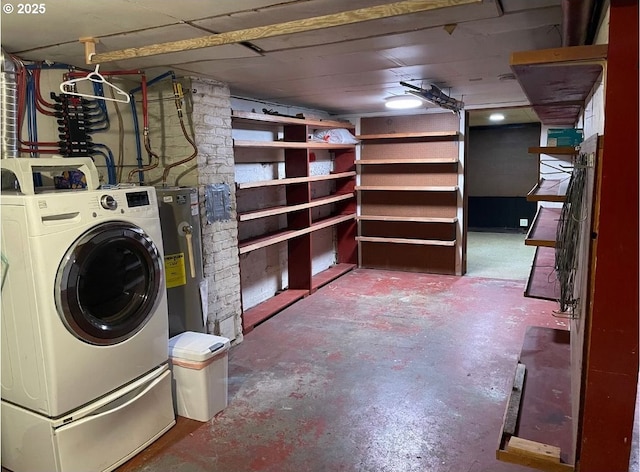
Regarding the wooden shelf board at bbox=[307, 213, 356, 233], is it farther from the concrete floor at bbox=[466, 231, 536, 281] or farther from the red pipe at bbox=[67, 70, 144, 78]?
the red pipe at bbox=[67, 70, 144, 78]

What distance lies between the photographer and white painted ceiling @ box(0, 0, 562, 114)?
1.92 m

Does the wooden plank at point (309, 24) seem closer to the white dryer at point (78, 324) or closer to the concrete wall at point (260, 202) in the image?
the white dryer at point (78, 324)

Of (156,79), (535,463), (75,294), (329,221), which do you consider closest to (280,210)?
(329,221)

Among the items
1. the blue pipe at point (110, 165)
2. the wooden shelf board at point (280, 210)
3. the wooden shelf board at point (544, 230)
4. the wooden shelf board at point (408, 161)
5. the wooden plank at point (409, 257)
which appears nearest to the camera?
the wooden shelf board at point (544, 230)

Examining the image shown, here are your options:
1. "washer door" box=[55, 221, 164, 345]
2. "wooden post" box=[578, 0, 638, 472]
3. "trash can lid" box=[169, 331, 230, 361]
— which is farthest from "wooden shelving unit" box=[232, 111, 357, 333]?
"wooden post" box=[578, 0, 638, 472]

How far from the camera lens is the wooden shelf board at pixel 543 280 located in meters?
2.66

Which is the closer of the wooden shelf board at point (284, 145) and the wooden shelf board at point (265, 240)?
the wooden shelf board at point (284, 145)

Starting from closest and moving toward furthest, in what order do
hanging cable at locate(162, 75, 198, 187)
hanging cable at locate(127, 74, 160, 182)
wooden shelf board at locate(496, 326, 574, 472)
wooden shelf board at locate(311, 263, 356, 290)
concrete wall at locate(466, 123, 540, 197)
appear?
wooden shelf board at locate(496, 326, 574, 472) < hanging cable at locate(127, 74, 160, 182) < hanging cable at locate(162, 75, 198, 187) < wooden shelf board at locate(311, 263, 356, 290) < concrete wall at locate(466, 123, 540, 197)

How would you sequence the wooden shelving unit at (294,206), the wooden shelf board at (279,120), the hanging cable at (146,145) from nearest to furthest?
the hanging cable at (146,145), the wooden shelf board at (279,120), the wooden shelving unit at (294,206)

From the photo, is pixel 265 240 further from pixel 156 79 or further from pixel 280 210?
pixel 156 79

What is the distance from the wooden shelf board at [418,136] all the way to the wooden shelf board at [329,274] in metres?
1.80

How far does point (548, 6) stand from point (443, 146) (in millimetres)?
3997

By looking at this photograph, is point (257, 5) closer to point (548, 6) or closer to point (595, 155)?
point (548, 6)

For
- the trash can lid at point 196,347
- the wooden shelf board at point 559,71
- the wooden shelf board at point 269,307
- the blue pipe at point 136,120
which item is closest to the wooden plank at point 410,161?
the wooden shelf board at point 269,307
